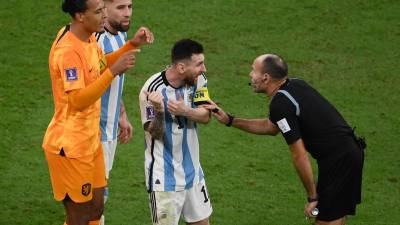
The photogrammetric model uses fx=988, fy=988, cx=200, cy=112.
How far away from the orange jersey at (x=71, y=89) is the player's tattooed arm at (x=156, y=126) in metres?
0.49

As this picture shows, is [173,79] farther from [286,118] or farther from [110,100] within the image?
[286,118]

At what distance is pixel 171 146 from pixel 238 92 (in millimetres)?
4091

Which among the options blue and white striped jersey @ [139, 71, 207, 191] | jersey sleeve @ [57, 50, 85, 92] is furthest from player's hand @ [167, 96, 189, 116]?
jersey sleeve @ [57, 50, 85, 92]

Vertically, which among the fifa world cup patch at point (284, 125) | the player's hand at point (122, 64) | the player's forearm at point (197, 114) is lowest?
the fifa world cup patch at point (284, 125)

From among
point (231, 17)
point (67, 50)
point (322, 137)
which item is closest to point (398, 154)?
point (322, 137)

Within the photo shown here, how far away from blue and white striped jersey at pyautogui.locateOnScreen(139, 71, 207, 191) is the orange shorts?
0.61 metres

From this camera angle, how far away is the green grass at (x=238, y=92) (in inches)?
374

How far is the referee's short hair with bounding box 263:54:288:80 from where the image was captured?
778 cm

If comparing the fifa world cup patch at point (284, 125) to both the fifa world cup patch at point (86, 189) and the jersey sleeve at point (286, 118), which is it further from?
the fifa world cup patch at point (86, 189)

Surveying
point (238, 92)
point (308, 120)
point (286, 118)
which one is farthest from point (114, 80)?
point (238, 92)

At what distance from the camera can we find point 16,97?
11562 millimetres

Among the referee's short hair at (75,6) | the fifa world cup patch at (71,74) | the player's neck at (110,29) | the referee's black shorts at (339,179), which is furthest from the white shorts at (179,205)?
the referee's short hair at (75,6)

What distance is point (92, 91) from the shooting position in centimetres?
696

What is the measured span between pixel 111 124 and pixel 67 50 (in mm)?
1471
